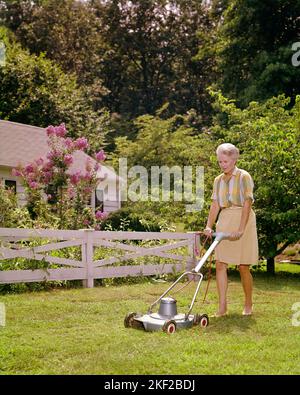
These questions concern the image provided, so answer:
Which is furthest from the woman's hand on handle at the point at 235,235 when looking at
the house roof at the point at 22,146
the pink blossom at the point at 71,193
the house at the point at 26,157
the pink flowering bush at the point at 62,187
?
the house roof at the point at 22,146

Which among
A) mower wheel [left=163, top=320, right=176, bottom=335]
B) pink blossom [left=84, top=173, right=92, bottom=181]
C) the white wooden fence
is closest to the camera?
mower wheel [left=163, top=320, right=176, bottom=335]

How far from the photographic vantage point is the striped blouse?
21.4 feet

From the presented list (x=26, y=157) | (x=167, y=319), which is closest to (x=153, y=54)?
(x=26, y=157)

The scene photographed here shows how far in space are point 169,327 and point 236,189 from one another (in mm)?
1908

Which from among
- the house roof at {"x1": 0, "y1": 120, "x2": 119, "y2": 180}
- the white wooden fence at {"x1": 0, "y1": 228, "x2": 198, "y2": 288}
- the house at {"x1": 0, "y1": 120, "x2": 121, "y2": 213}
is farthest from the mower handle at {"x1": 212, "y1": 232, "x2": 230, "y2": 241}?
the house roof at {"x1": 0, "y1": 120, "x2": 119, "y2": 180}

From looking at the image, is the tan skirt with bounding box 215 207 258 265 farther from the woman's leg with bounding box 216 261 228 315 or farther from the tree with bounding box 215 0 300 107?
the tree with bounding box 215 0 300 107

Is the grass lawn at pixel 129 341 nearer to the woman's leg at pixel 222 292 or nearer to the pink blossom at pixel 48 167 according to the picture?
the woman's leg at pixel 222 292

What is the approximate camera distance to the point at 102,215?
1273cm

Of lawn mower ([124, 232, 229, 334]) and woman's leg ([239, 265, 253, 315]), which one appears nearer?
lawn mower ([124, 232, 229, 334])

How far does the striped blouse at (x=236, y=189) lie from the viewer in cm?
652

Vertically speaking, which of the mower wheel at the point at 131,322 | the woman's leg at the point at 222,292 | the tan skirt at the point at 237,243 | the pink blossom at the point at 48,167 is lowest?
the mower wheel at the point at 131,322

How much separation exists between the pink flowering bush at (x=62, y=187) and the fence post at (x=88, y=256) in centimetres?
234

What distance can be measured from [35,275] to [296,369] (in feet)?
17.6
